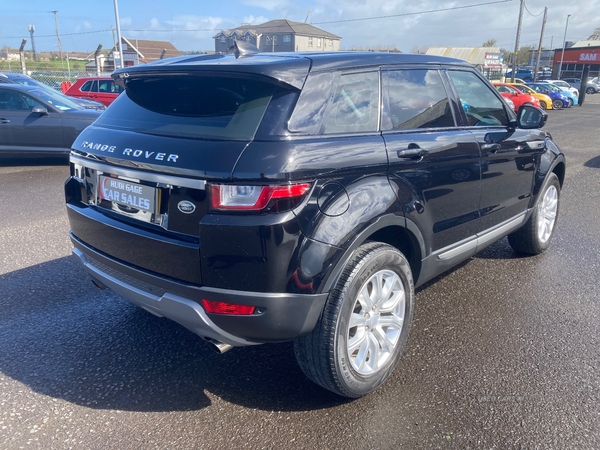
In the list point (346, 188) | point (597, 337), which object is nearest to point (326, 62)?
point (346, 188)

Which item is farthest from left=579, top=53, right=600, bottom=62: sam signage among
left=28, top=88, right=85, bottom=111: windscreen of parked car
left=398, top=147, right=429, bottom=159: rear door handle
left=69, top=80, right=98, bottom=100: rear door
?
left=398, top=147, right=429, bottom=159: rear door handle

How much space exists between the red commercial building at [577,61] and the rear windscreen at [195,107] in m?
67.3

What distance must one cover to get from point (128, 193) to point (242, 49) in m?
1.17

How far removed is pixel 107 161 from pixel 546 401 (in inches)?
108

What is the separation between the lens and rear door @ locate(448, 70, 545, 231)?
380cm

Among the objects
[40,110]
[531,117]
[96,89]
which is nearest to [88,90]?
[96,89]

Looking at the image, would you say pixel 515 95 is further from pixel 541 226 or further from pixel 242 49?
pixel 242 49

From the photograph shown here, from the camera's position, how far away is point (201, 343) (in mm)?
3461

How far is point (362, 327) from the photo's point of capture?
9.37 feet

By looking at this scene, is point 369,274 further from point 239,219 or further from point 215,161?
point 215,161

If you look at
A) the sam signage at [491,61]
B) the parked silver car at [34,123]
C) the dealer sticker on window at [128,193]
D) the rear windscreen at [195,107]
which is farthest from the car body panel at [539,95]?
the dealer sticker on window at [128,193]

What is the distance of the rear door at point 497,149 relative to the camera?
3801 millimetres

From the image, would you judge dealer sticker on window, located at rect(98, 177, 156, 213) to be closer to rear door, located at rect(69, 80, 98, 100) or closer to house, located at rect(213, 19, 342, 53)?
rear door, located at rect(69, 80, 98, 100)

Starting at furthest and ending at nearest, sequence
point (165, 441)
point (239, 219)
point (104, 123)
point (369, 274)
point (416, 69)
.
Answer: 1. point (416, 69)
2. point (104, 123)
3. point (369, 274)
4. point (165, 441)
5. point (239, 219)
